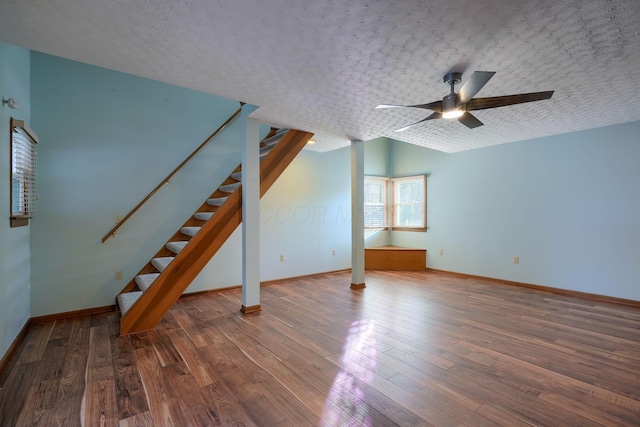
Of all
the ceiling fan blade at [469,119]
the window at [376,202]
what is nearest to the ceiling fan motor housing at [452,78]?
the ceiling fan blade at [469,119]

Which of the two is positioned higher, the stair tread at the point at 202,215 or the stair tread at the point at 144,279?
the stair tread at the point at 202,215

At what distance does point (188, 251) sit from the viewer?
124 inches

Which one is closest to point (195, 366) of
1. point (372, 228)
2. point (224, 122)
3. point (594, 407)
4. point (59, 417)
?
point (59, 417)

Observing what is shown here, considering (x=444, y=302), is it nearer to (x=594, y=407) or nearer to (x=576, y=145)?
(x=594, y=407)

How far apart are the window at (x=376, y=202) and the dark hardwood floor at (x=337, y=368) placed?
3.20m


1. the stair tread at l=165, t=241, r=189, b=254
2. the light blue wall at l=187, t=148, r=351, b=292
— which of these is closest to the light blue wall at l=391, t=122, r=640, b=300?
the light blue wall at l=187, t=148, r=351, b=292

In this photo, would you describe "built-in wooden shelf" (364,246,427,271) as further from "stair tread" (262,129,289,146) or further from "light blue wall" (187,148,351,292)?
"stair tread" (262,129,289,146)

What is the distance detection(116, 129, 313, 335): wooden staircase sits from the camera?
297 cm

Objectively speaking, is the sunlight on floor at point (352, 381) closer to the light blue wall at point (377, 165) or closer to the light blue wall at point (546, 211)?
the light blue wall at point (546, 211)

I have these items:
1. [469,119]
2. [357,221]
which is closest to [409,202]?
[357,221]

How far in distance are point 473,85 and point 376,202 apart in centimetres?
481

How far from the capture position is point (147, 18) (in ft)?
5.71

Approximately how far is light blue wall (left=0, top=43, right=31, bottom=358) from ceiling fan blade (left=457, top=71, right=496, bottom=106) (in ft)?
12.1

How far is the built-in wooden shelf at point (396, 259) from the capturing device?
6.19m
